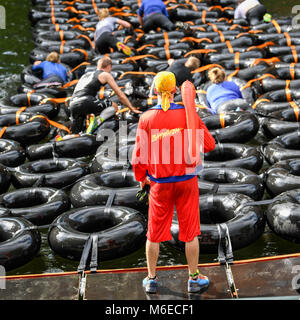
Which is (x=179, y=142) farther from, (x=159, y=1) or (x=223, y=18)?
(x=223, y=18)

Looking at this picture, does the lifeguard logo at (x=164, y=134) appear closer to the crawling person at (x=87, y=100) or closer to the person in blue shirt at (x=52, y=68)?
the crawling person at (x=87, y=100)

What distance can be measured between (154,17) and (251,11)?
2.59 metres

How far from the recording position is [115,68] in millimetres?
10172

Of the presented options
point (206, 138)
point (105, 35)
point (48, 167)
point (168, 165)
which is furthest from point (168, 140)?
point (105, 35)

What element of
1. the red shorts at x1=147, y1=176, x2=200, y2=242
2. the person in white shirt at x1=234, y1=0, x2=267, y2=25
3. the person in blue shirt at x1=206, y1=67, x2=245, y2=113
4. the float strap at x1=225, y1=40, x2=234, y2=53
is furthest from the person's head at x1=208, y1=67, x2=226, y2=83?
the person in white shirt at x1=234, y1=0, x2=267, y2=25

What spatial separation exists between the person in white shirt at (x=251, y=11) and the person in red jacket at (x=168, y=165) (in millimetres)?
10140

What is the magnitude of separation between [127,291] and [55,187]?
2.51 meters

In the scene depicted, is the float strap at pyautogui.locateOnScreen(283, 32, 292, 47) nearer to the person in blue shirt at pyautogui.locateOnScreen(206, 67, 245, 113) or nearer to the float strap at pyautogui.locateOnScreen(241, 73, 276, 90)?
the float strap at pyautogui.locateOnScreen(241, 73, 276, 90)

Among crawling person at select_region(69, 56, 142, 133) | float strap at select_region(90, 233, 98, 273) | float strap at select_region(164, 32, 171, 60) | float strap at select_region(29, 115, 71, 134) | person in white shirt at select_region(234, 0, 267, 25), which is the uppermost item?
person in white shirt at select_region(234, 0, 267, 25)

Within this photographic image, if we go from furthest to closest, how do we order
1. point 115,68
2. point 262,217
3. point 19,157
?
point 115,68 < point 19,157 < point 262,217

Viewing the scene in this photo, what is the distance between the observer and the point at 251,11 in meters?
13.1

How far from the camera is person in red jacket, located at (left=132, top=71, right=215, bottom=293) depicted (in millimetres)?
3691
